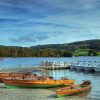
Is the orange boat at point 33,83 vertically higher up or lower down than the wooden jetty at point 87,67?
lower down

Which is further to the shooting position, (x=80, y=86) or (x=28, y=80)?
(x=28, y=80)

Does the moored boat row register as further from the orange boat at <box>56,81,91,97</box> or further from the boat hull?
the orange boat at <box>56,81,91,97</box>

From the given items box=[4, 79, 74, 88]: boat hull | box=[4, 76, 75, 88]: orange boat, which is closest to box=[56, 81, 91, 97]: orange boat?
box=[4, 79, 74, 88]: boat hull

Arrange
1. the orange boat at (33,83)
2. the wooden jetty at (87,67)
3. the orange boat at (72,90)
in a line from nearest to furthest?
the orange boat at (72,90), the orange boat at (33,83), the wooden jetty at (87,67)

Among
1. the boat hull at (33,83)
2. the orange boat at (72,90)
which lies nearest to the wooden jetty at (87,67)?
the boat hull at (33,83)

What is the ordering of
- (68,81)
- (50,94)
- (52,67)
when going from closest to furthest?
(50,94)
(68,81)
(52,67)

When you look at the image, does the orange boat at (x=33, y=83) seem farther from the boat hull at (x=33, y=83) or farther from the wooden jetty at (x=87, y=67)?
the wooden jetty at (x=87, y=67)

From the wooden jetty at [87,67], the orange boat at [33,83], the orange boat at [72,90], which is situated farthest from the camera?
the wooden jetty at [87,67]

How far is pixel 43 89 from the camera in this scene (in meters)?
46.6

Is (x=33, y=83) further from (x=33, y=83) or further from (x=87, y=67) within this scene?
(x=87, y=67)

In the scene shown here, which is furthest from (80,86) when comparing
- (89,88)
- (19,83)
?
(19,83)

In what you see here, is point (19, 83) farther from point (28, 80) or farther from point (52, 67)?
point (52, 67)

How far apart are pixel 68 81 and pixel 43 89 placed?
4.16 meters

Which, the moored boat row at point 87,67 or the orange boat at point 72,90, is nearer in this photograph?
the orange boat at point 72,90
